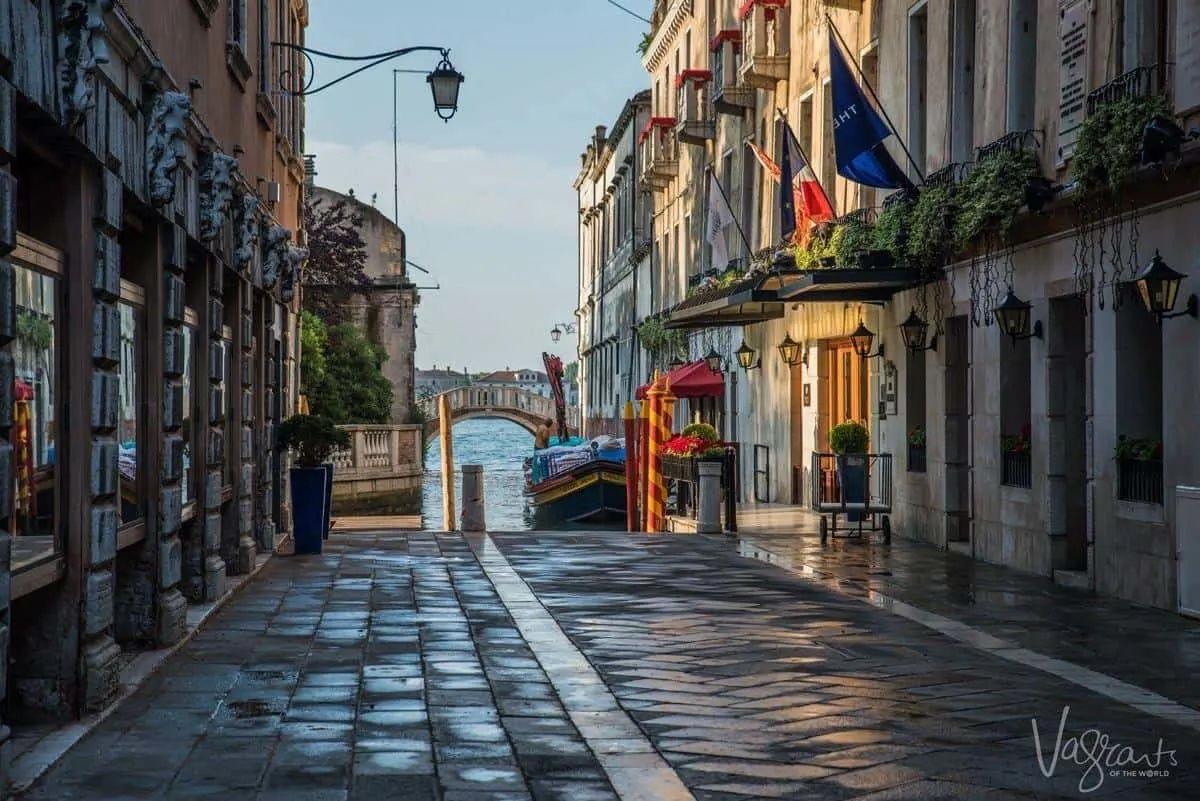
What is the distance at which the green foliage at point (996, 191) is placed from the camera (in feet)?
49.9

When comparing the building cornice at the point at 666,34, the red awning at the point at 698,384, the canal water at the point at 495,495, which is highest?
the building cornice at the point at 666,34

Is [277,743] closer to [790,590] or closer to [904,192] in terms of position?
[790,590]

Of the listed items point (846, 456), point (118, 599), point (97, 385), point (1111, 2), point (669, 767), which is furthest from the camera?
point (846, 456)

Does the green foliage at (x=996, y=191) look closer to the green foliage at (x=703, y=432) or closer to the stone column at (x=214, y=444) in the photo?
the green foliage at (x=703, y=432)

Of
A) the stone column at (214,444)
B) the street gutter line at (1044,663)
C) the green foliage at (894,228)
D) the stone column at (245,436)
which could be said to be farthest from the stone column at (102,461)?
the green foliage at (894,228)

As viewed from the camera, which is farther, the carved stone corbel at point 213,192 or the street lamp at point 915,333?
the street lamp at point 915,333

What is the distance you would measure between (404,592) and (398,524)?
48.9ft

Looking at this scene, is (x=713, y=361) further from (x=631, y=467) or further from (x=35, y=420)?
(x=35, y=420)

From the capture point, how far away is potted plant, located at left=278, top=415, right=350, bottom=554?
17.6 metres

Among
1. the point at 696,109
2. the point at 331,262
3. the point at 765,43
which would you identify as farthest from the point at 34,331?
the point at 331,262

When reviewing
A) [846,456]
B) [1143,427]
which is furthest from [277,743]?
[846,456]

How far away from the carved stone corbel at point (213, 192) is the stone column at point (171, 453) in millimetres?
809

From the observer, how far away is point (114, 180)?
330 inches

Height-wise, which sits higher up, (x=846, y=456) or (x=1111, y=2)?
(x=1111, y=2)
